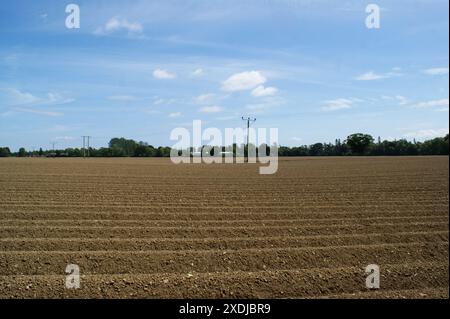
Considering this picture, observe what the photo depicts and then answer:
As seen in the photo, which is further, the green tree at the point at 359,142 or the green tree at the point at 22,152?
the green tree at the point at 22,152

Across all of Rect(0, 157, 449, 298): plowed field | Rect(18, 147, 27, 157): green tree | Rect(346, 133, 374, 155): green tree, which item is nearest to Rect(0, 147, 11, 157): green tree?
Rect(18, 147, 27, 157): green tree

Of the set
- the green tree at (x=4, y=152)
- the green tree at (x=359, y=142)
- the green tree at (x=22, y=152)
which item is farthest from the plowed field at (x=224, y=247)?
the green tree at (x=22, y=152)

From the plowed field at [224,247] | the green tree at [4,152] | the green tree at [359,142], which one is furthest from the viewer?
the green tree at [4,152]

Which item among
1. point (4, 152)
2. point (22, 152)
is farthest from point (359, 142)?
point (22, 152)

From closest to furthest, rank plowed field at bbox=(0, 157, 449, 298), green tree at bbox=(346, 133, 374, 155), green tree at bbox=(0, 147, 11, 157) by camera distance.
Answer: plowed field at bbox=(0, 157, 449, 298), green tree at bbox=(346, 133, 374, 155), green tree at bbox=(0, 147, 11, 157)

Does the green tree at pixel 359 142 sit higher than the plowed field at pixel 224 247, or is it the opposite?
the green tree at pixel 359 142

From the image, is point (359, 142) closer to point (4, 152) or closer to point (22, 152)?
point (4, 152)

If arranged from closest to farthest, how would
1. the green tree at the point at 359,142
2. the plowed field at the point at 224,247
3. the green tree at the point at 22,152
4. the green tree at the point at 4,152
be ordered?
1. the plowed field at the point at 224,247
2. the green tree at the point at 359,142
3. the green tree at the point at 4,152
4. the green tree at the point at 22,152

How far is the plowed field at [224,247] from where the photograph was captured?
17.3 ft

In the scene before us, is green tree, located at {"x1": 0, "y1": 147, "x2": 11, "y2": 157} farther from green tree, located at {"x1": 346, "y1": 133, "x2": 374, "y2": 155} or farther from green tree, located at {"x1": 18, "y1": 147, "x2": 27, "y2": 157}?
green tree, located at {"x1": 346, "y1": 133, "x2": 374, "y2": 155}

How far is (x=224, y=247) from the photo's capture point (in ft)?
23.9

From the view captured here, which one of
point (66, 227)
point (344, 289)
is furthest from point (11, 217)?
point (344, 289)

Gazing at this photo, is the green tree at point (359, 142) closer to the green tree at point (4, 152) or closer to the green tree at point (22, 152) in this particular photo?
the green tree at point (4, 152)

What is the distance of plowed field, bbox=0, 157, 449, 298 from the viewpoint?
527cm
